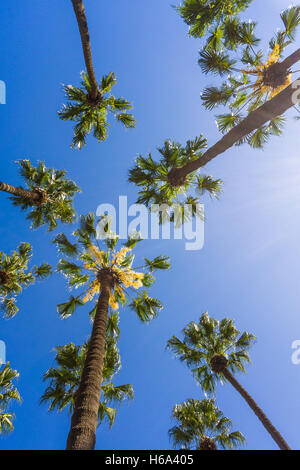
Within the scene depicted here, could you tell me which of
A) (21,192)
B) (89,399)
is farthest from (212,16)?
(89,399)

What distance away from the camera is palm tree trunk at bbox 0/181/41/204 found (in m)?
10.1

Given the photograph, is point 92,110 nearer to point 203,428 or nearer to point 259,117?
point 259,117

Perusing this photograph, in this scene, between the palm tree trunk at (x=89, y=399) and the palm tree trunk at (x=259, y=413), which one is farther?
the palm tree trunk at (x=259, y=413)

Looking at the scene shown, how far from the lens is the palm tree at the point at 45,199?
13664 mm

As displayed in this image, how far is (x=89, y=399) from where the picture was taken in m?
5.56

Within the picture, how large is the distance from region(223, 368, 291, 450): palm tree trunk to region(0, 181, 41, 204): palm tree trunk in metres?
11.4

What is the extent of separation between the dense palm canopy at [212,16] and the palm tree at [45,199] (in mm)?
9308

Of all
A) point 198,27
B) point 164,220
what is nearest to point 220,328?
point 164,220

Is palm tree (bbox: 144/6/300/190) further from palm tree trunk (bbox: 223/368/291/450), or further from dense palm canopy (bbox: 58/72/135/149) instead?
palm tree trunk (bbox: 223/368/291/450)

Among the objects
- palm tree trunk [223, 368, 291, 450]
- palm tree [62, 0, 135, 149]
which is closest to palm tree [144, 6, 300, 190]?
palm tree [62, 0, 135, 149]

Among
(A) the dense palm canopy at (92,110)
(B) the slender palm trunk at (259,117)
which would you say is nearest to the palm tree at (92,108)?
(A) the dense palm canopy at (92,110)

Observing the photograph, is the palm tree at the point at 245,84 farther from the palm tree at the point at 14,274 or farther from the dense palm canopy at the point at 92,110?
the palm tree at the point at 14,274
